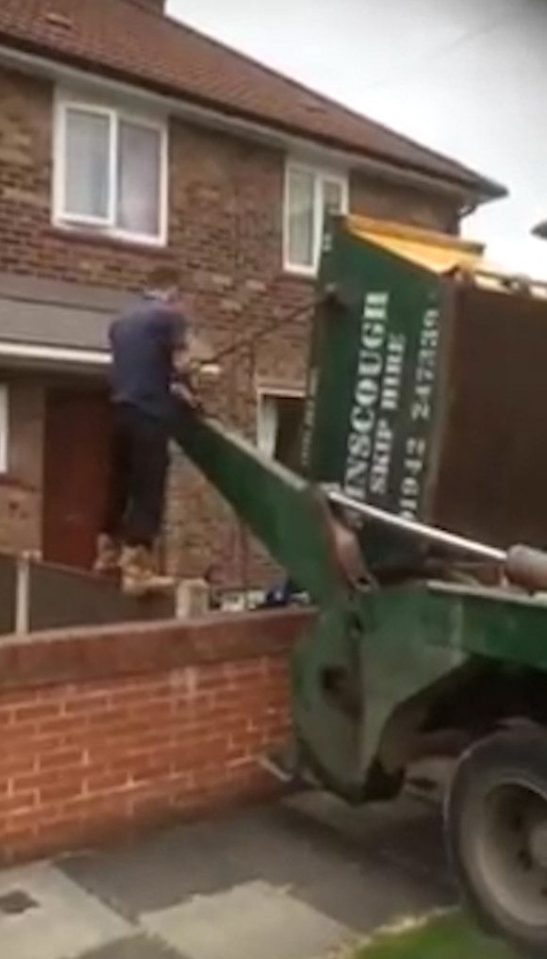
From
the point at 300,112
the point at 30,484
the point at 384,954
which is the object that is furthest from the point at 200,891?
the point at 300,112

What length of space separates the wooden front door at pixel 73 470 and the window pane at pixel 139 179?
1.79m

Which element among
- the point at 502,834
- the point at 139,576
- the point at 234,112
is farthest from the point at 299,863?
the point at 234,112

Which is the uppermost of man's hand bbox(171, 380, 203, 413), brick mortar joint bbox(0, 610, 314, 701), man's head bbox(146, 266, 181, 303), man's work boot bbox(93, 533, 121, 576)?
man's head bbox(146, 266, 181, 303)

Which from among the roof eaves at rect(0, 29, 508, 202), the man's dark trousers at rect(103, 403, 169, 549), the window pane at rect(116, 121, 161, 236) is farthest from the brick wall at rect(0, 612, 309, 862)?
the window pane at rect(116, 121, 161, 236)

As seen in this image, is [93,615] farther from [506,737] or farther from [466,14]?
[466,14]

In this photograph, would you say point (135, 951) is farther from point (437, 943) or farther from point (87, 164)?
point (87, 164)

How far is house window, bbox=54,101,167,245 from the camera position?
40.1 feet

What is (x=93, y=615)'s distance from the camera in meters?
7.01

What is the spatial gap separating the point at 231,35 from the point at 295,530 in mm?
2843

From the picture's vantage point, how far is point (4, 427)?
11.9m

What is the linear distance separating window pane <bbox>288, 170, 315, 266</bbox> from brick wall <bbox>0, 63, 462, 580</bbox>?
258 mm

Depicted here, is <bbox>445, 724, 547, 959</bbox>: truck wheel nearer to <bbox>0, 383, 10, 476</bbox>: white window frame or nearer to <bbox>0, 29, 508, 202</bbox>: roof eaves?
<bbox>0, 29, 508, 202</bbox>: roof eaves

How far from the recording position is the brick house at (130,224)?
1169cm

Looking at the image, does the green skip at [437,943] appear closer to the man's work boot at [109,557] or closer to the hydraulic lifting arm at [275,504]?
the hydraulic lifting arm at [275,504]
